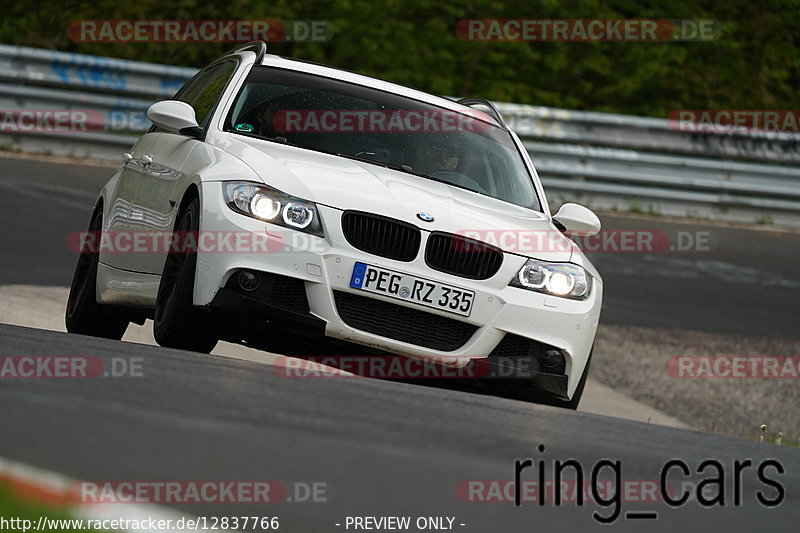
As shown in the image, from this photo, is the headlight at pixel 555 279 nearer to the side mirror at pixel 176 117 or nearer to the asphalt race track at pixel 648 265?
the side mirror at pixel 176 117

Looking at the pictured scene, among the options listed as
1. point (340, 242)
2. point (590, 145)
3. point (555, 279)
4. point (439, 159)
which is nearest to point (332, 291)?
point (340, 242)

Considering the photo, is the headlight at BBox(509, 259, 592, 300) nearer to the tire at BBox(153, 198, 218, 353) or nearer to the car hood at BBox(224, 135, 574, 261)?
the car hood at BBox(224, 135, 574, 261)

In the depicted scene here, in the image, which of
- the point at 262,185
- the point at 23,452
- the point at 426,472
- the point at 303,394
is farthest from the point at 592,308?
the point at 23,452

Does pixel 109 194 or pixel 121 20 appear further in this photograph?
pixel 121 20

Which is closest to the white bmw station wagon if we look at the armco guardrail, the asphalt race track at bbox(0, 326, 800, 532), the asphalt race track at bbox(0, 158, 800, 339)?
A: the asphalt race track at bbox(0, 326, 800, 532)

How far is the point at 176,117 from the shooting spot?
280 inches

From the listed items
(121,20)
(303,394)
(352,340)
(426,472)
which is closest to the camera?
(426,472)

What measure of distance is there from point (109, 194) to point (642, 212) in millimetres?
9973

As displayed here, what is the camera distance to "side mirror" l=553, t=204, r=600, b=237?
7.68m

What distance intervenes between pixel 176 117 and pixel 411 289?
5.22 feet

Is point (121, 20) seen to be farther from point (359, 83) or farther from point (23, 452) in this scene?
point (23, 452)

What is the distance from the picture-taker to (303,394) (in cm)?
506

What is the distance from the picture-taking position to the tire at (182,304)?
6289 millimetres

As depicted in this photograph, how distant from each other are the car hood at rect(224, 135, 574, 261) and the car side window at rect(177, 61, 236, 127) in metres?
0.66
